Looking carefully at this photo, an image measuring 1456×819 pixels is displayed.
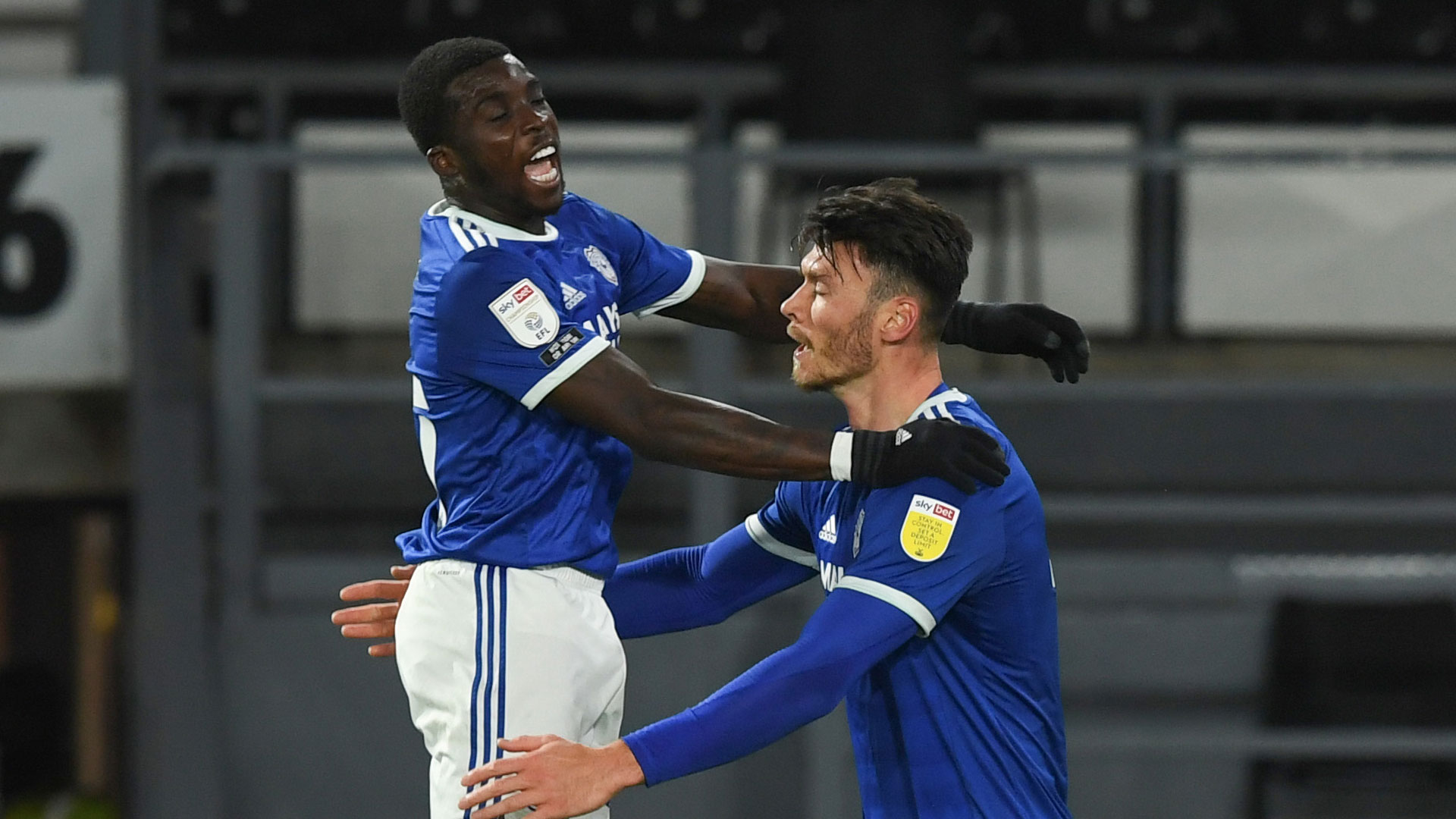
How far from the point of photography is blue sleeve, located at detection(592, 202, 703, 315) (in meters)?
3.08

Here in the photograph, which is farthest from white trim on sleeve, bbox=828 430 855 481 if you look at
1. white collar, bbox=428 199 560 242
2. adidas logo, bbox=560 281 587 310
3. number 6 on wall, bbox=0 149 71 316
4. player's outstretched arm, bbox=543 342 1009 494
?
number 6 on wall, bbox=0 149 71 316

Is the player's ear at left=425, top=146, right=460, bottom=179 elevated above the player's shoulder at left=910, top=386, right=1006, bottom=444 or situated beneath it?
elevated above

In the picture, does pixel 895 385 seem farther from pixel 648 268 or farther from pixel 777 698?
pixel 648 268

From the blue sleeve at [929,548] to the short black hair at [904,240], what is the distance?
28cm

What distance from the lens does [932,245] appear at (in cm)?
254

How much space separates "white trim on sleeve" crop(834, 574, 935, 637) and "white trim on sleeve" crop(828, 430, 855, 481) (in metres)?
0.18

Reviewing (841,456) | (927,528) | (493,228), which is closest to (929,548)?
(927,528)

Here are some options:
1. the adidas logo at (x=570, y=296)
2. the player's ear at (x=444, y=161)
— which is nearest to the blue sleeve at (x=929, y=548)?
the adidas logo at (x=570, y=296)

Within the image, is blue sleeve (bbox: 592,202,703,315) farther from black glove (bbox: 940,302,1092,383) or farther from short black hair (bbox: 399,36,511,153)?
black glove (bbox: 940,302,1092,383)

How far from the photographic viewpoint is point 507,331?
272 centimetres

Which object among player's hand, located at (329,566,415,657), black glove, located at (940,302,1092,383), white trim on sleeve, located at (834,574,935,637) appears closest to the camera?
white trim on sleeve, located at (834,574,935,637)

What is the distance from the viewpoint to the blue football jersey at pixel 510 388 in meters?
→ 2.73

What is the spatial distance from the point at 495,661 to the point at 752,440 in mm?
576

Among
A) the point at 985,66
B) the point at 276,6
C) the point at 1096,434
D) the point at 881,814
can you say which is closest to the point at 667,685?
the point at 1096,434
